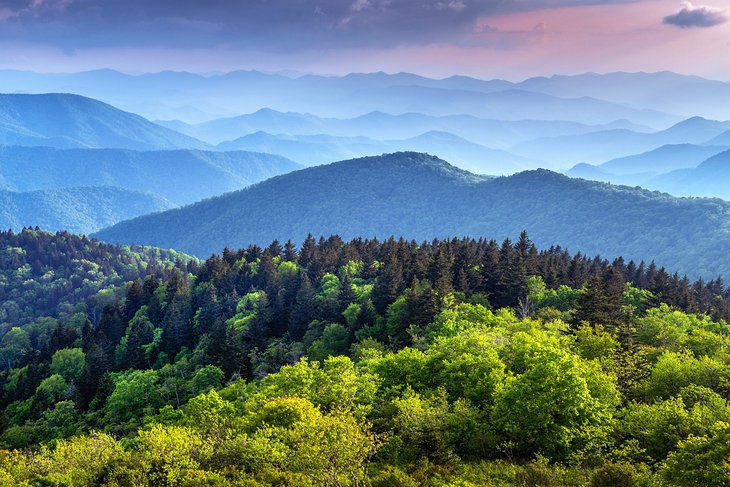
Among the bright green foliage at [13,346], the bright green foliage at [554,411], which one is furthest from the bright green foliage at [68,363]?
the bright green foliage at [554,411]

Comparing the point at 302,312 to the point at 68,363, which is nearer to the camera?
the point at 302,312

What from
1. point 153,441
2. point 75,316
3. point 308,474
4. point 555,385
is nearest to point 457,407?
point 555,385

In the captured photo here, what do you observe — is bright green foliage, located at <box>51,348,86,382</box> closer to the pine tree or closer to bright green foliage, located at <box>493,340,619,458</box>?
the pine tree

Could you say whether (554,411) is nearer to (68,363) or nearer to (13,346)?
(68,363)

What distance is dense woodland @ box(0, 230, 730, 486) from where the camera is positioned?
36250mm

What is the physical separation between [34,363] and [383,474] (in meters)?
122

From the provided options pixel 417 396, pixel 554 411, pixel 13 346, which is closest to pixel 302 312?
pixel 417 396

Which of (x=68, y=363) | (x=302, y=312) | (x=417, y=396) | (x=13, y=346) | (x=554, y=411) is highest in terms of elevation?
(x=554, y=411)

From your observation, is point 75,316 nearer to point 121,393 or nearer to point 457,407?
point 121,393

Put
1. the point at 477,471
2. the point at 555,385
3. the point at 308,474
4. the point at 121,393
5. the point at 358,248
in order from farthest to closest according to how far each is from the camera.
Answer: the point at 358,248, the point at 121,393, the point at 555,385, the point at 477,471, the point at 308,474

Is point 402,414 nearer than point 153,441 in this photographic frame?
No

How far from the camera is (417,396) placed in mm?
45938

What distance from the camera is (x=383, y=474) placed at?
3534 cm

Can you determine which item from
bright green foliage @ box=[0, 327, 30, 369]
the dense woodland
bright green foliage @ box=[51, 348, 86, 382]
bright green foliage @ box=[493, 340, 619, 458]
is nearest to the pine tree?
the dense woodland
